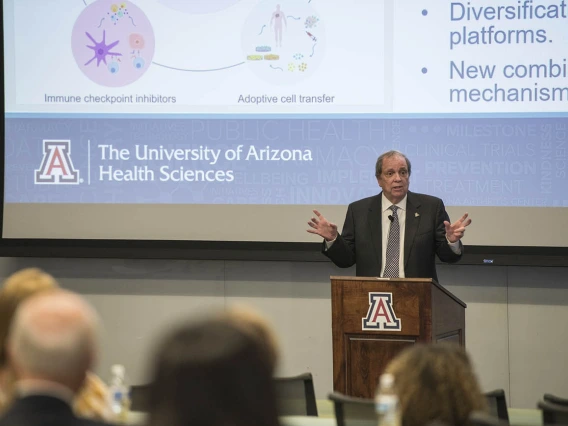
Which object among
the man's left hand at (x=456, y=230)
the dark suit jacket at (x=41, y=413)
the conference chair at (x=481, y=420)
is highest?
the man's left hand at (x=456, y=230)

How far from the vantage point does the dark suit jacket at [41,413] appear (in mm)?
1755

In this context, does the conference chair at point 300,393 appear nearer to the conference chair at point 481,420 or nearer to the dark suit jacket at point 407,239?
the conference chair at point 481,420

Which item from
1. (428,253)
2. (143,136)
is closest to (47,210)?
(143,136)

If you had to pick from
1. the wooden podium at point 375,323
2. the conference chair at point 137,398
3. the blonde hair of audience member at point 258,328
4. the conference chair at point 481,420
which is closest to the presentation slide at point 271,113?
the wooden podium at point 375,323

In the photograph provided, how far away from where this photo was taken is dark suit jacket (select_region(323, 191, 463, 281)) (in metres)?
4.88

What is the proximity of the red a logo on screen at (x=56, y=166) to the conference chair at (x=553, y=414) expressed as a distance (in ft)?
13.9

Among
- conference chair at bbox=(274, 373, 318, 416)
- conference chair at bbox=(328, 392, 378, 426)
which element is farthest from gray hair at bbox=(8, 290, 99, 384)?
conference chair at bbox=(274, 373, 318, 416)

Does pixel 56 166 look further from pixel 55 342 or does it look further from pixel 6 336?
pixel 55 342

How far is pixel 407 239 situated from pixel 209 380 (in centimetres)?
362

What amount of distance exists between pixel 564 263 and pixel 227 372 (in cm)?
468

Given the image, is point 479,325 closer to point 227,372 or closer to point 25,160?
point 25,160

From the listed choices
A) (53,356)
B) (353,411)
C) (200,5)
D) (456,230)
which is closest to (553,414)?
(353,411)

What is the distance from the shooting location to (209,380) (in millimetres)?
1378

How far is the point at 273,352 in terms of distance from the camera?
1.59 metres
